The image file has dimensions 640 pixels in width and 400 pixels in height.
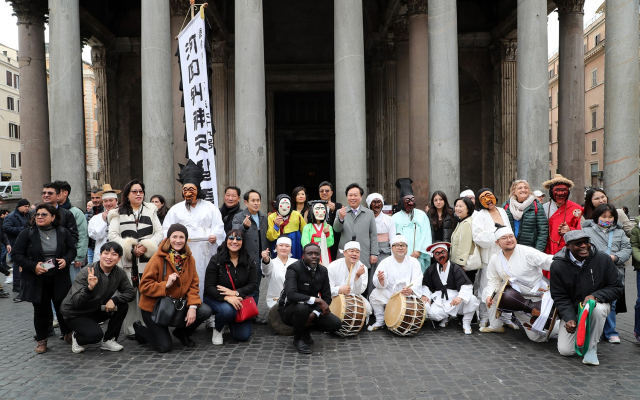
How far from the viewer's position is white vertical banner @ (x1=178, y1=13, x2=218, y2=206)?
9.70 metres

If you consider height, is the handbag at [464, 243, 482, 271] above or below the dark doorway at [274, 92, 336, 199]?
below

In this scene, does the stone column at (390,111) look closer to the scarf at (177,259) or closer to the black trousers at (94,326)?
the scarf at (177,259)

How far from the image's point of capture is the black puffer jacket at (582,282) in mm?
5734

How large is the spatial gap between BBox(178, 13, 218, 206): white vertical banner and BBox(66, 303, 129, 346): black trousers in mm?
3780

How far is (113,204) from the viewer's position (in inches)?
292

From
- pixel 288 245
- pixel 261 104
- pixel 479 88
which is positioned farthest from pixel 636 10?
pixel 288 245

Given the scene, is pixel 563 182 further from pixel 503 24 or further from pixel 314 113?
pixel 314 113

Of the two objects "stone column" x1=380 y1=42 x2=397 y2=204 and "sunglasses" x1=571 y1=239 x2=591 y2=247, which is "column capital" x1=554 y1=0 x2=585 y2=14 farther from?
"sunglasses" x1=571 y1=239 x2=591 y2=247

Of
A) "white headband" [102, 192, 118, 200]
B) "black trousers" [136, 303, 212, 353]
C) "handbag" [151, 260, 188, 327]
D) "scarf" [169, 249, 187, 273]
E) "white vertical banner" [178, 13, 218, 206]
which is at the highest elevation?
"white vertical banner" [178, 13, 218, 206]

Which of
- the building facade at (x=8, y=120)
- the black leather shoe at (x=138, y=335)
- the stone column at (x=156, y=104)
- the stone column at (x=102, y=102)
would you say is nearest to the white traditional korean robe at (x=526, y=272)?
the black leather shoe at (x=138, y=335)

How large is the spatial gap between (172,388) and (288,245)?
2.86m

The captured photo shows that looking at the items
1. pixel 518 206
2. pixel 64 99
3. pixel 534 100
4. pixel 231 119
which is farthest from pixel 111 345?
pixel 231 119

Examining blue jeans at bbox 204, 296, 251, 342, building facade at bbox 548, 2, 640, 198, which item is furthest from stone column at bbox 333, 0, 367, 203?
building facade at bbox 548, 2, 640, 198

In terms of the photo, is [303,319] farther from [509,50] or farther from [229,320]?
[509,50]
